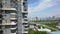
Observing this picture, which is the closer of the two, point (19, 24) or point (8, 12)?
point (8, 12)

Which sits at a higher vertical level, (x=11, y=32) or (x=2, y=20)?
(x=2, y=20)

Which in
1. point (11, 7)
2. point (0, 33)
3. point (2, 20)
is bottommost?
point (0, 33)

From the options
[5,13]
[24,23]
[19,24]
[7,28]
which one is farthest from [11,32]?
[24,23]

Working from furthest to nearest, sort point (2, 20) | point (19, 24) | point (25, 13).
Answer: point (25, 13) < point (19, 24) < point (2, 20)

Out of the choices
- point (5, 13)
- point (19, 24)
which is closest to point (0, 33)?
point (5, 13)

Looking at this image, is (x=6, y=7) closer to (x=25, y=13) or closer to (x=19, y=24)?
(x=19, y=24)

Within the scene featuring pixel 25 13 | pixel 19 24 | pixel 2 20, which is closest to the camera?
pixel 2 20

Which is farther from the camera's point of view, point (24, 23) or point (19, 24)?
point (24, 23)

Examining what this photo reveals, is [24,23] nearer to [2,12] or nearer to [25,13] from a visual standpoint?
[25,13]

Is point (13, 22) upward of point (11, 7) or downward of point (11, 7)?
downward
